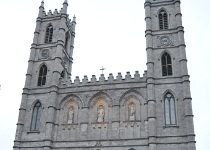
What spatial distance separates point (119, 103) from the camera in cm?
3319

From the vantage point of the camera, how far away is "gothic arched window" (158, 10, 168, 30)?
37.1m

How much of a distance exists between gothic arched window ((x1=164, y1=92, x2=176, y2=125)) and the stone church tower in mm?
103

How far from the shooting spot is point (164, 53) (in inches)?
1378

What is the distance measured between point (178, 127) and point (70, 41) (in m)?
21.1

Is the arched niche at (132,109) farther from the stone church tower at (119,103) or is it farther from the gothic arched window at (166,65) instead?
the gothic arched window at (166,65)

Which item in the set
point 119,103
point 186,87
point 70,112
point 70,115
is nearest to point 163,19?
point 186,87

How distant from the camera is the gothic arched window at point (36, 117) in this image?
3434cm

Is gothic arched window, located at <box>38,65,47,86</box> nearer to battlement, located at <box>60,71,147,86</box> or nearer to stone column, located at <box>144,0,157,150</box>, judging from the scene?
battlement, located at <box>60,71,147,86</box>

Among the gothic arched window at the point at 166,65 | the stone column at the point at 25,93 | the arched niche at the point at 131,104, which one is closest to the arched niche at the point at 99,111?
the arched niche at the point at 131,104

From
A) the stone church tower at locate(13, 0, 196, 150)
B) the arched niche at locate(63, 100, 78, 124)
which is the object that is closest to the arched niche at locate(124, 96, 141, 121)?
the stone church tower at locate(13, 0, 196, 150)

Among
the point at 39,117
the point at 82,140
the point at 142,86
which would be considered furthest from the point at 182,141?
the point at 39,117

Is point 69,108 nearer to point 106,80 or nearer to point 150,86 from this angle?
point 106,80

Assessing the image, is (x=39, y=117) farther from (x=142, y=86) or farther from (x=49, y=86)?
(x=142, y=86)

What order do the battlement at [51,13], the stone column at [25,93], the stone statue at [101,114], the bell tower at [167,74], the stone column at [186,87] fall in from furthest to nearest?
the battlement at [51,13]
the stone column at [25,93]
the stone statue at [101,114]
the bell tower at [167,74]
the stone column at [186,87]
